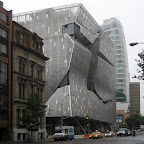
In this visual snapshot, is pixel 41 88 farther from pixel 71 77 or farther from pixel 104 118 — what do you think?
pixel 104 118

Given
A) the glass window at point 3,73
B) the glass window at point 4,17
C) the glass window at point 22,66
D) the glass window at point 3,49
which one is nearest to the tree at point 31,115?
the glass window at point 3,73

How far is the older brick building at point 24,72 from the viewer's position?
2596 inches

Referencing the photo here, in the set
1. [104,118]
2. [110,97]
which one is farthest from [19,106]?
[110,97]

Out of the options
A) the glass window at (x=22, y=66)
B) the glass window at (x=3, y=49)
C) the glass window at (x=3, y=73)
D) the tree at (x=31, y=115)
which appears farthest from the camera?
the glass window at (x=22, y=66)

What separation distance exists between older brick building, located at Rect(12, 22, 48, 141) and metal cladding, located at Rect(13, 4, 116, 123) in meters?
23.3

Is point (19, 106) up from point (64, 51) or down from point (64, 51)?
down

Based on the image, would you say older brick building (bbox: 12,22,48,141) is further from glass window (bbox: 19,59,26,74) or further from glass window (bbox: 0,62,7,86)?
glass window (bbox: 0,62,7,86)

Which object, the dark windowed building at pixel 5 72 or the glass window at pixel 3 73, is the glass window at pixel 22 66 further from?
the glass window at pixel 3 73

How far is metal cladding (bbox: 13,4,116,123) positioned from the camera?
109 m

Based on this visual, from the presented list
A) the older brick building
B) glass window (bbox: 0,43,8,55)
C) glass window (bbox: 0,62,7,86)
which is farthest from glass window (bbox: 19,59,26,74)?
glass window (bbox: 0,62,7,86)

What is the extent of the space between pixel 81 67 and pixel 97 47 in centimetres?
1900

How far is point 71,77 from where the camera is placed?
110875mm

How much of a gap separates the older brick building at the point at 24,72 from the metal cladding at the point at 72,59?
23344 millimetres

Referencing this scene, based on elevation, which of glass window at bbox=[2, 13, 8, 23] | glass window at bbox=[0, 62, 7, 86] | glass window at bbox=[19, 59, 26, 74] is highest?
glass window at bbox=[2, 13, 8, 23]
